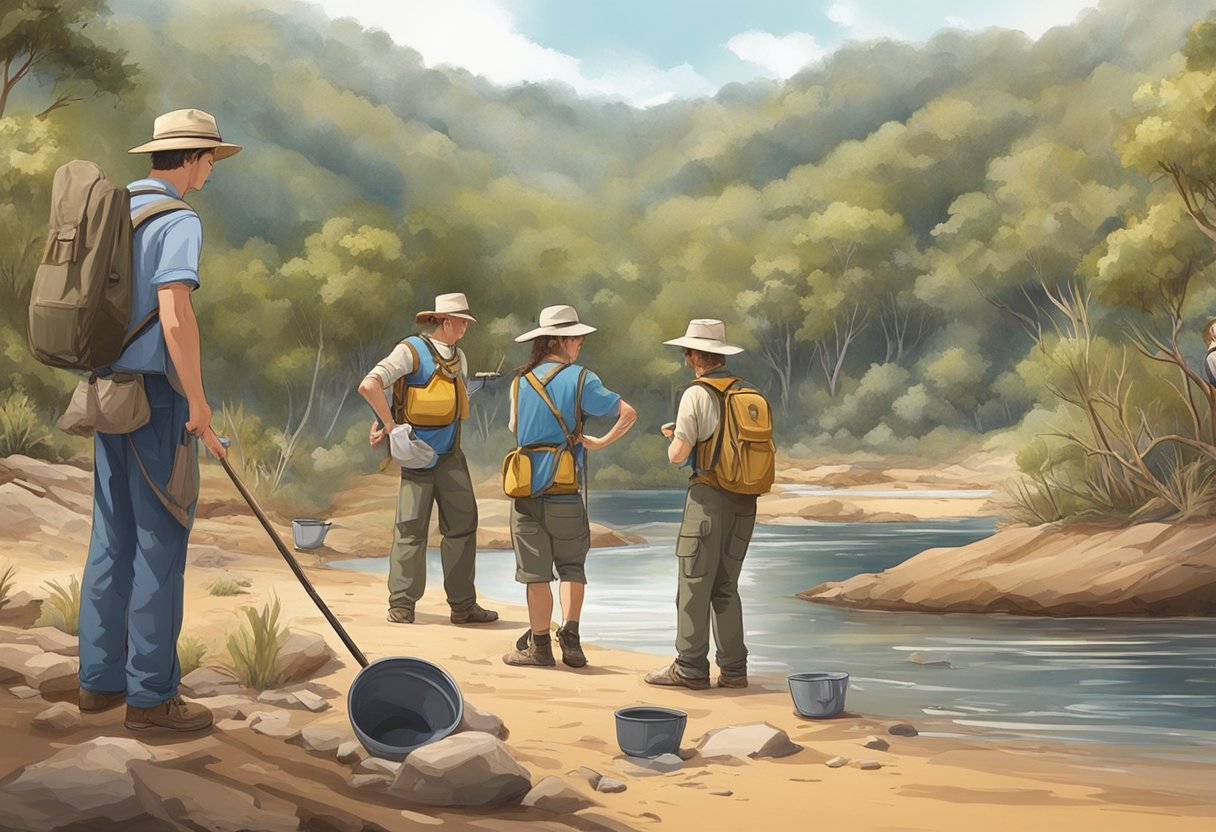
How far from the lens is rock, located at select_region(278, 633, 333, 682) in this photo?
6.01m

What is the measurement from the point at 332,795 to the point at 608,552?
1202 centimetres

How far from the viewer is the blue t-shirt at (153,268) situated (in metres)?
4.29

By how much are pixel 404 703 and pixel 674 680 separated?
5.97 ft

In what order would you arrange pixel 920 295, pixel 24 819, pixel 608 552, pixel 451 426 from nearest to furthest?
pixel 24 819
pixel 451 426
pixel 608 552
pixel 920 295

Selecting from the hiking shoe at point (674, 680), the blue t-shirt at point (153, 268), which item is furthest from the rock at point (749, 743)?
the blue t-shirt at point (153, 268)

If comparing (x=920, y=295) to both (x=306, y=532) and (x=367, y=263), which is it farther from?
(x=306, y=532)

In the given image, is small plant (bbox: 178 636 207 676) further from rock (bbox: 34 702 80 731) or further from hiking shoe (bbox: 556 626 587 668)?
hiking shoe (bbox: 556 626 587 668)

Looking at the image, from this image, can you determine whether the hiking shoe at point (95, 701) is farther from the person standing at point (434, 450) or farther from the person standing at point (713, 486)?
the person standing at point (434, 450)

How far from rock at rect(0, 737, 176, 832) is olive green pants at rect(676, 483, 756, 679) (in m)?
2.88

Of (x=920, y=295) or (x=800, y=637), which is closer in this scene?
(x=800, y=637)

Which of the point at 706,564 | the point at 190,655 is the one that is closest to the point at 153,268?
the point at 190,655

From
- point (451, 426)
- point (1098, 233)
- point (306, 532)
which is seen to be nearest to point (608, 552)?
point (306, 532)

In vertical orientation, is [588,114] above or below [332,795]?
above

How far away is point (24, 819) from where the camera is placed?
144 inches
